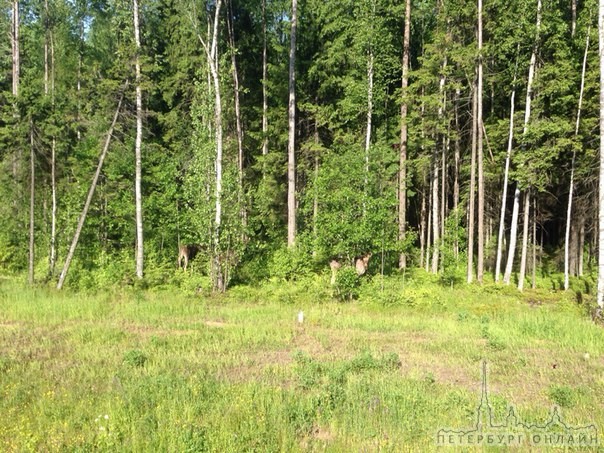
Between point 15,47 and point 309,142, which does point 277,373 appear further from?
point 15,47

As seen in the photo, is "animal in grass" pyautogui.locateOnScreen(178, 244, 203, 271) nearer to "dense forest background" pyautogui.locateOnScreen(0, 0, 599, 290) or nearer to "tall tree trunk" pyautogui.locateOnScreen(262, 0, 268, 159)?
"dense forest background" pyautogui.locateOnScreen(0, 0, 599, 290)

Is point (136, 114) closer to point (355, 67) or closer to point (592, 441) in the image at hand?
point (355, 67)

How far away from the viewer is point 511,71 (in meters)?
18.6

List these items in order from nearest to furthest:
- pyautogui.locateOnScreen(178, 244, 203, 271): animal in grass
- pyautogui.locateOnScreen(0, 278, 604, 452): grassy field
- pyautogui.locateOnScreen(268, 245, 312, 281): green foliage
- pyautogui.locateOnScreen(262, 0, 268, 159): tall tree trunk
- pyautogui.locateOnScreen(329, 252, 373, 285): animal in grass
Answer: pyautogui.locateOnScreen(0, 278, 604, 452): grassy field < pyautogui.locateOnScreen(329, 252, 373, 285): animal in grass < pyautogui.locateOnScreen(268, 245, 312, 281): green foliage < pyautogui.locateOnScreen(178, 244, 203, 271): animal in grass < pyautogui.locateOnScreen(262, 0, 268, 159): tall tree trunk

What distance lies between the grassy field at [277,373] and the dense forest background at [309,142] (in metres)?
4.86

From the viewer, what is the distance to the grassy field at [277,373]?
493 cm

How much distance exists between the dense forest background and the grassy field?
4859 millimetres

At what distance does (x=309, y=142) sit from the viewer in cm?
2256

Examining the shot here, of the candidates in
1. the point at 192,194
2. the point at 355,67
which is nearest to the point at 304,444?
the point at 192,194

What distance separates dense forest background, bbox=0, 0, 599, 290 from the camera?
661 inches

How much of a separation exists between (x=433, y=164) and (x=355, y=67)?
657 centimetres

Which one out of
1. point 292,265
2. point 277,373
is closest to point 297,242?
point 292,265

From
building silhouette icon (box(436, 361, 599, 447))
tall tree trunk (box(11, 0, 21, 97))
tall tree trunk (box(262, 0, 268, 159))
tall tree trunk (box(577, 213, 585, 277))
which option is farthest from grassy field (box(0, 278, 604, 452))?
tall tree trunk (box(11, 0, 21, 97))

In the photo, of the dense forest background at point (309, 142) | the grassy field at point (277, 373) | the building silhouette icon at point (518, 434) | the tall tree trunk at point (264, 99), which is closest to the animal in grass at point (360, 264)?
the dense forest background at point (309, 142)
